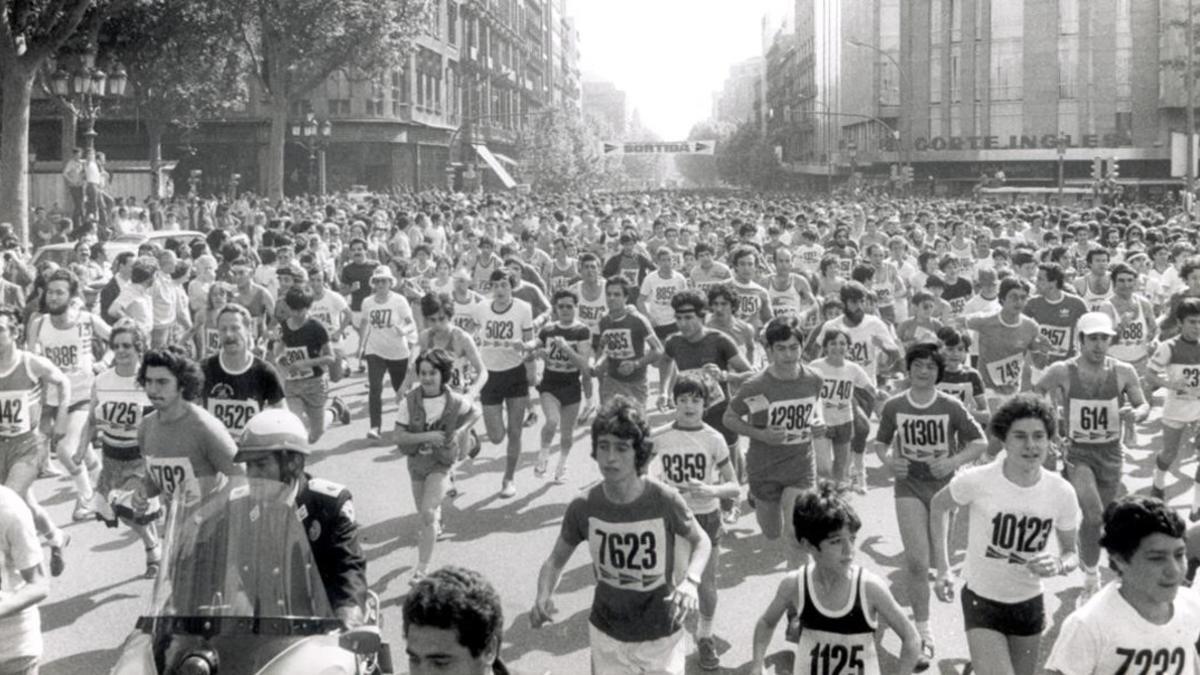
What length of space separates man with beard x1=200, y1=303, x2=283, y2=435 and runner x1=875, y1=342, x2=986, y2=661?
3.78 metres

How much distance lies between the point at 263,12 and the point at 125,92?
22.0 metres

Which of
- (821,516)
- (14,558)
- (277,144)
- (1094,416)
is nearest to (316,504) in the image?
(14,558)

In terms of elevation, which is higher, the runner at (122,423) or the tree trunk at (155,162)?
the tree trunk at (155,162)

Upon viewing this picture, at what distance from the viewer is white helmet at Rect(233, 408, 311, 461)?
4.90 metres

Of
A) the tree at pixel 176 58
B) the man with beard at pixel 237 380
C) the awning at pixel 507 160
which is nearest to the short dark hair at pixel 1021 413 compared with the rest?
the man with beard at pixel 237 380

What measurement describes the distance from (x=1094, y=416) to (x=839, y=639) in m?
4.04

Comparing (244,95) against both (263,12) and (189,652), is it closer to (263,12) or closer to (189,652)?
(263,12)

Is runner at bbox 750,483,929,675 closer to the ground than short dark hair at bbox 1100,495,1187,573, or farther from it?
closer to the ground

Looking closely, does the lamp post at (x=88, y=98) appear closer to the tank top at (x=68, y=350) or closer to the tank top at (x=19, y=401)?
the tank top at (x=68, y=350)

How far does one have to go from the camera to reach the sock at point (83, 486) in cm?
1057

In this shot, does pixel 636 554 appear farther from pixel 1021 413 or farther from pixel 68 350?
pixel 68 350

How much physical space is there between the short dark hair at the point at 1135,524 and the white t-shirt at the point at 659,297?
427 inches

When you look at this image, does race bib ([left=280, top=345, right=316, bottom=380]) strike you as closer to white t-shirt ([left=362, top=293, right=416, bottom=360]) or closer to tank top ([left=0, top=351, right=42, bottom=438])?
white t-shirt ([left=362, top=293, right=416, bottom=360])

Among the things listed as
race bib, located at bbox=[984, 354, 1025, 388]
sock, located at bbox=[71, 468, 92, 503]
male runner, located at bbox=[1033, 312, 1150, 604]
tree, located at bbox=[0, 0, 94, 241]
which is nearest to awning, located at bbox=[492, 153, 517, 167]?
tree, located at bbox=[0, 0, 94, 241]
